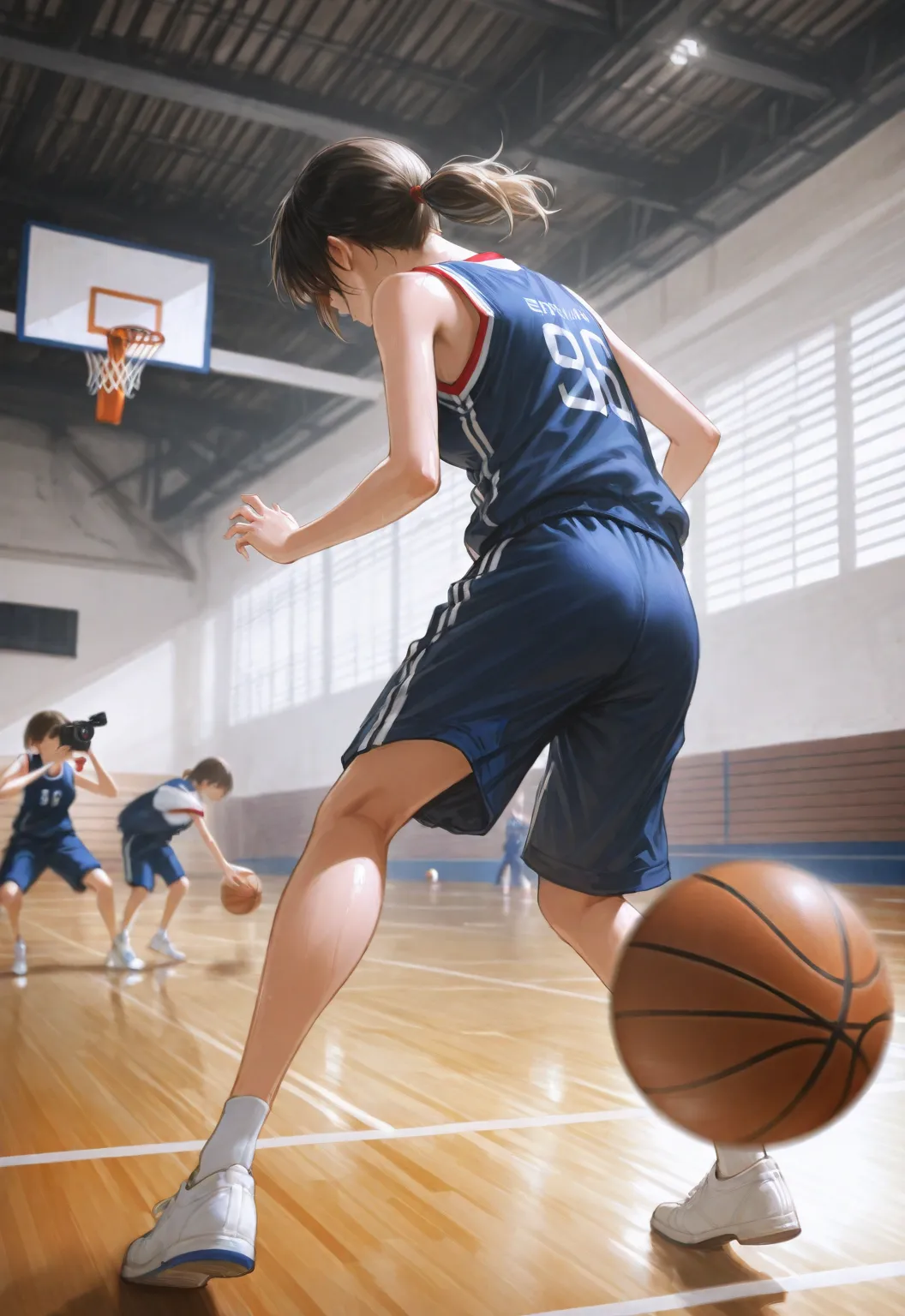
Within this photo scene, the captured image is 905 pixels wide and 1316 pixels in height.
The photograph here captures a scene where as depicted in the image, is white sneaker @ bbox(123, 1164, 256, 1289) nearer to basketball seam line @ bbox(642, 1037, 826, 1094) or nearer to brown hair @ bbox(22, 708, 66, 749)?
basketball seam line @ bbox(642, 1037, 826, 1094)

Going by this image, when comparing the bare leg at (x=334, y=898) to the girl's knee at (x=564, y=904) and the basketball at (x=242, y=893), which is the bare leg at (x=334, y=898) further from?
the basketball at (x=242, y=893)

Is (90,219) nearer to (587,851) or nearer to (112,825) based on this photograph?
(112,825)

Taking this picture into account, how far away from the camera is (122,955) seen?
4.99m

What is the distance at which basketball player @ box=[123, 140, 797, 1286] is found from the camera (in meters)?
1.35

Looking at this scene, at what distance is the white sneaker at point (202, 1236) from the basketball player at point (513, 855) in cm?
925

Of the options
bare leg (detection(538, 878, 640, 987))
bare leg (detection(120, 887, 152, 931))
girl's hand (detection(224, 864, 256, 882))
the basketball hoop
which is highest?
the basketball hoop

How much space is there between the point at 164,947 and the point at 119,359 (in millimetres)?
4184

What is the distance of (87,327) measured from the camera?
7793 mm

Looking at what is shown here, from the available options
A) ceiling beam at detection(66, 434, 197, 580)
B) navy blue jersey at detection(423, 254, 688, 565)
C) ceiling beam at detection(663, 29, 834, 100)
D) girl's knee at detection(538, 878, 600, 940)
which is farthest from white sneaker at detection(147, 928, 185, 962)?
ceiling beam at detection(66, 434, 197, 580)

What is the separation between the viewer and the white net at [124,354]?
780cm

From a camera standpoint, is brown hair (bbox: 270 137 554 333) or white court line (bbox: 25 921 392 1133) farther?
white court line (bbox: 25 921 392 1133)

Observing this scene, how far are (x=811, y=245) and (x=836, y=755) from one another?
12.1ft

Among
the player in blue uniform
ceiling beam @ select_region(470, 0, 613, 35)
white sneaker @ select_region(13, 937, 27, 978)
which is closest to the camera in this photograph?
white sneaker @ select_region(13, 937, 27, 978)

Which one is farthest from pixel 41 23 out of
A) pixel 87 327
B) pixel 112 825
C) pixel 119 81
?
pixel 112 825
